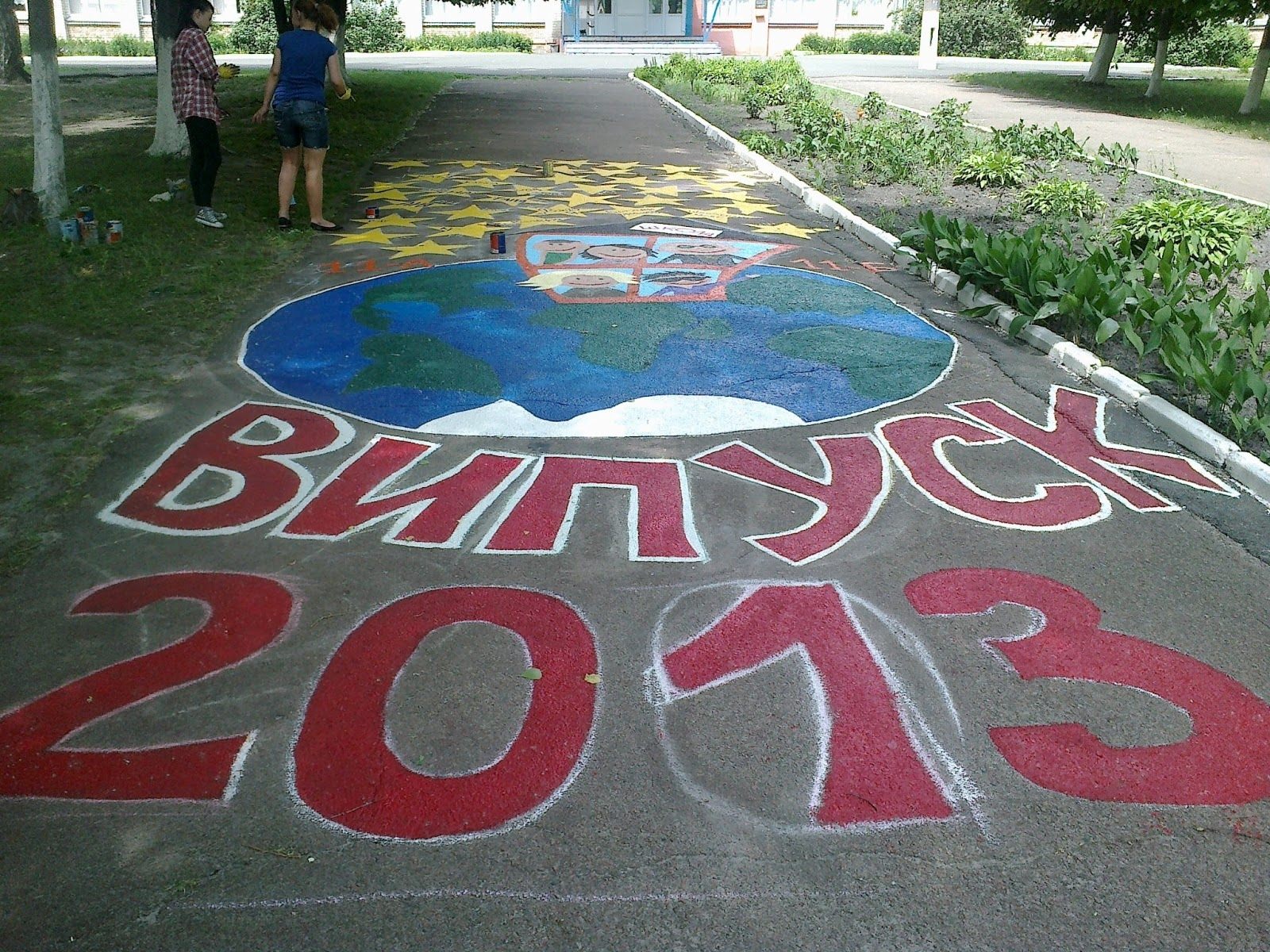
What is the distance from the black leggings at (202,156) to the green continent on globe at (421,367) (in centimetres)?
366

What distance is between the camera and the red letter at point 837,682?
283 centimetres

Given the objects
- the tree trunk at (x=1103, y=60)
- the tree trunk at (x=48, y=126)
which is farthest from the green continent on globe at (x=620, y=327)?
the tree trunk at (x=1103, y=60)

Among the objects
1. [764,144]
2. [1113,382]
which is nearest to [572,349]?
[1113,382]

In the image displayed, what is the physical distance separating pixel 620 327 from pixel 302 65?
12.3 ft

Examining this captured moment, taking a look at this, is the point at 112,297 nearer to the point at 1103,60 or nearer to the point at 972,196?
the point at 972,196

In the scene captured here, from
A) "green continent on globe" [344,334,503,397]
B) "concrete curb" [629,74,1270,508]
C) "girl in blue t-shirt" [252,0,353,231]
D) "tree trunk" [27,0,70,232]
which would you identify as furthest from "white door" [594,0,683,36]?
"green continent on globe" [344,334,503,397]

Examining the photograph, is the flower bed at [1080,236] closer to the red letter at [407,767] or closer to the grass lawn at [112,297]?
the red letter at [407,767]

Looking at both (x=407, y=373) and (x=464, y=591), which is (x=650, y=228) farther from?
(x=464, y=591)

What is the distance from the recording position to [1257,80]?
19422mm

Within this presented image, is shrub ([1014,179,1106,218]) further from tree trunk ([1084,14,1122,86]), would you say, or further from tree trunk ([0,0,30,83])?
tree trunk ([0,0,30,83])

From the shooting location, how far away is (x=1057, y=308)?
21.5ft

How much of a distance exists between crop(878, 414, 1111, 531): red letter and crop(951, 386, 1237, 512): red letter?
16 cm

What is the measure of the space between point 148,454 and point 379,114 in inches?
631

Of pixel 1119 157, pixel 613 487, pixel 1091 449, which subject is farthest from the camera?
pixel 1119 157
